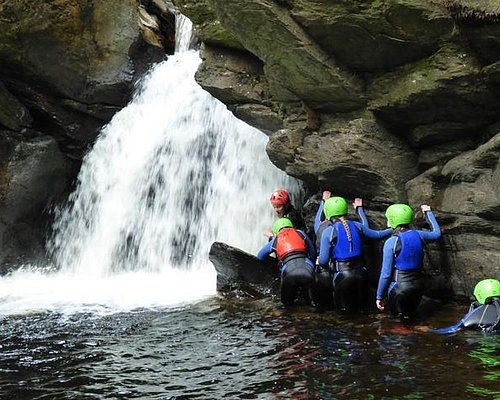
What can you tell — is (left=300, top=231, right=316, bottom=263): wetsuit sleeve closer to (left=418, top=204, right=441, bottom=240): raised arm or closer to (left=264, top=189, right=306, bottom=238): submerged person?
(left=264, top=189, right=306, bottom=238): submerged person

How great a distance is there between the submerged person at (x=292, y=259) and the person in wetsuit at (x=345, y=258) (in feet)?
1.36

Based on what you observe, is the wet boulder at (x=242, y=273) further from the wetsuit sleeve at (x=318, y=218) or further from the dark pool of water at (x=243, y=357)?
the dark pool of water at (x=243, y=357)

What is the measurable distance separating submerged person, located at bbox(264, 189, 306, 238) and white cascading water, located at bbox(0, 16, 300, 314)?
1827 mm

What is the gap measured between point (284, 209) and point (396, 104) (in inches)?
152

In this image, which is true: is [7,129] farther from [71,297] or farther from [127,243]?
[71,297]

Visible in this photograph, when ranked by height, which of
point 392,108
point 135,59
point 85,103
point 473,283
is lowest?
point 473,283

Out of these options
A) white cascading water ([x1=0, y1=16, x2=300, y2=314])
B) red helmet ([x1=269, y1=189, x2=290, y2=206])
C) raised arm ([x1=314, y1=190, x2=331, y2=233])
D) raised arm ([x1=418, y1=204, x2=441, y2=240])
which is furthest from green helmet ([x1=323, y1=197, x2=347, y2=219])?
white cascading water ([x1=0, y1=16, x2=300, y2=314])

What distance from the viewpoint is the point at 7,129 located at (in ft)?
61.4

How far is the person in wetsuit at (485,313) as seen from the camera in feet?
30.8


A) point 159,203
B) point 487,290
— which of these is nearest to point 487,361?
point 487,290

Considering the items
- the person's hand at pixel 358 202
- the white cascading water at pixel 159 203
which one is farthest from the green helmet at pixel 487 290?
the white cascading water at pixel 159 203

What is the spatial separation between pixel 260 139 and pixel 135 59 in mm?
6558

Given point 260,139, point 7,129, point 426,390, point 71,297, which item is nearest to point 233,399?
point 426,390

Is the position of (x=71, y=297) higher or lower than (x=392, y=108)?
lower
